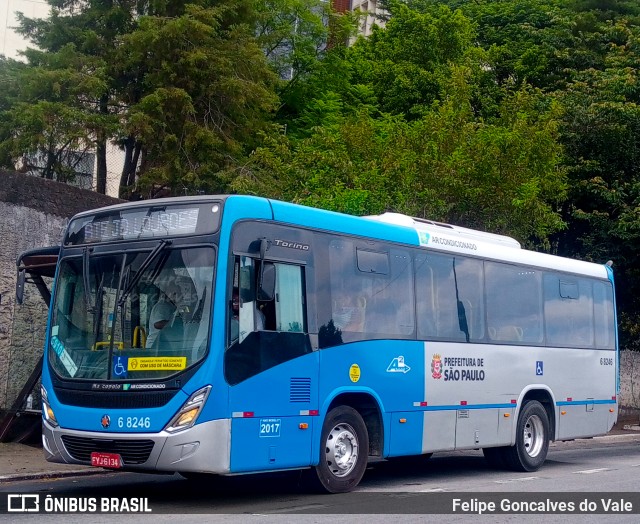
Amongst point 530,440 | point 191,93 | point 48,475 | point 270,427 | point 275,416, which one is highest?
point 191,93

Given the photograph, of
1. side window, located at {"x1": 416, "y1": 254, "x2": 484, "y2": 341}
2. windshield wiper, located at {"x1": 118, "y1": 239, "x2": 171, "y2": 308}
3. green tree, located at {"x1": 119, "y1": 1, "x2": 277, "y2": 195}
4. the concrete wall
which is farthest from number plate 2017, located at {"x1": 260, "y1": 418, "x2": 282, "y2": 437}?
green tree, located at {"x1": 119, "y1": 1, "x2": 277, "y2": 195}

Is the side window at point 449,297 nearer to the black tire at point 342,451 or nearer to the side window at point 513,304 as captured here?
the side window at point 513,304

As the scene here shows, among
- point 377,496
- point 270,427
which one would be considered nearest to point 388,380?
point 377,496

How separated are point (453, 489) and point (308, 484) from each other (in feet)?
7.31

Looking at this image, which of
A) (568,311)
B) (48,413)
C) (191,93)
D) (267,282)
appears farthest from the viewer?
(191,93)

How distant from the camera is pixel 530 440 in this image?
49.4ft

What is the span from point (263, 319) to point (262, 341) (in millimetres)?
244

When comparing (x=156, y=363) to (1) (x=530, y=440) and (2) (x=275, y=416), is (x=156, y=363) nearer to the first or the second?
(2) (x=275, y=416)

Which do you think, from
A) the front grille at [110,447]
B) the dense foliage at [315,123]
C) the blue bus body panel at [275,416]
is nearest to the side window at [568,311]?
the dense foliage at [315,123]

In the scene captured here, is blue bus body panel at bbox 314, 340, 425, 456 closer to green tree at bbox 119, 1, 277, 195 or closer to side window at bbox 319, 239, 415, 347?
side window at bbox 319, 239, 415, 347

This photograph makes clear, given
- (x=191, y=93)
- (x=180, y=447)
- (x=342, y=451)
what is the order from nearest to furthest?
(x=180, y=447) < (x=342, y=451) < (x=191, y=93)

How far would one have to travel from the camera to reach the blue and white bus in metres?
9.75

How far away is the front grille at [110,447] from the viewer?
9680 millimetres

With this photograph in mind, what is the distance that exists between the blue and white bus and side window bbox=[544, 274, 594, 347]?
6.41 feet
